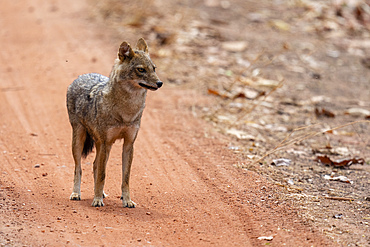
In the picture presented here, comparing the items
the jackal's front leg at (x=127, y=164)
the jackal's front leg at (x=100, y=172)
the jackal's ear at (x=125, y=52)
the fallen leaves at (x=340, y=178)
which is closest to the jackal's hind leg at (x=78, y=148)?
the jackal's front leg at (x=100, y=172)

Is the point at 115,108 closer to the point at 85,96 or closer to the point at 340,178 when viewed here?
the point at 85,96

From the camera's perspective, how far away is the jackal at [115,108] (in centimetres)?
639

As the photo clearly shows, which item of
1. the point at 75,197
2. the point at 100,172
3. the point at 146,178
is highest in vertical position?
the point at 100,172

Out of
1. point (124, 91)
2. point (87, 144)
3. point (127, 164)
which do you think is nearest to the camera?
point (124, 91)

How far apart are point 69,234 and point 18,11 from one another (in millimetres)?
15794

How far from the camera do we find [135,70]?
20.8 feet

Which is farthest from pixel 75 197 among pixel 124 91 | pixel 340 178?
pixel 340 178

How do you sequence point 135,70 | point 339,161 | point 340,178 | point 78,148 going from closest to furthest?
point 135,70
point 78,148
point 340,178
point 339,161

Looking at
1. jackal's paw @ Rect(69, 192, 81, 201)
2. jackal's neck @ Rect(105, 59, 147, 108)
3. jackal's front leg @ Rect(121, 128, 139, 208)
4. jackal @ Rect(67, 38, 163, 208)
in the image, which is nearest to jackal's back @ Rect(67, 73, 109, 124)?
jackal @ Rect(67, 38, 163, 208)

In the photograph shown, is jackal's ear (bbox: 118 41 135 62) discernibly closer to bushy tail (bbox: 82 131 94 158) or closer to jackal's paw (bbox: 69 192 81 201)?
bushy tail (bbox: 82 131 94 158)

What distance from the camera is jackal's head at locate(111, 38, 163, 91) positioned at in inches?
248

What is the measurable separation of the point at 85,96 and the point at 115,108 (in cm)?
64

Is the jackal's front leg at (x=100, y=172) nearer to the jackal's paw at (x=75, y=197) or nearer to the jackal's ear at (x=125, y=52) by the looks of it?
the jackal's paw at (x=75, y=197)

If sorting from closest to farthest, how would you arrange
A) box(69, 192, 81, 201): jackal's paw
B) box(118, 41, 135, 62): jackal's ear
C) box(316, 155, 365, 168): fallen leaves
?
1. box(118, 41, 135, 62): jackal's ear
2. box(69, 192, 81, 201): jackal's paw
3. box(316, 155, 365, 168): fallen leaves
